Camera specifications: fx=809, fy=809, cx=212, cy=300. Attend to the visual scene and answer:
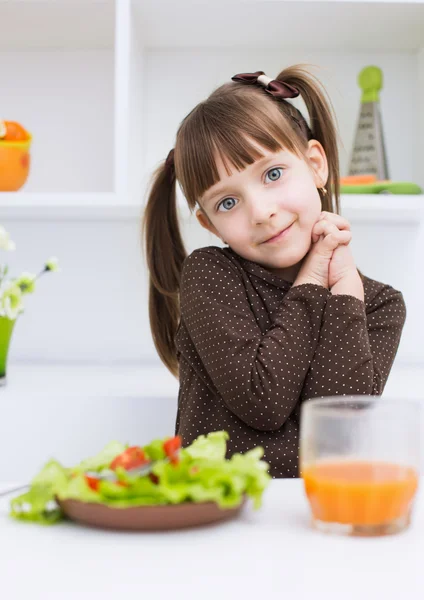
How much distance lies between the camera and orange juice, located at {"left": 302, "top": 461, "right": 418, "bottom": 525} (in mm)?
538

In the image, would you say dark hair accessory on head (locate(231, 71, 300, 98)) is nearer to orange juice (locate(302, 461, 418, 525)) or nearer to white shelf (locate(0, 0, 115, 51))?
white shelf (locate(0, 0, 115, 51))

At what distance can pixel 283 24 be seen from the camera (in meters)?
1.70

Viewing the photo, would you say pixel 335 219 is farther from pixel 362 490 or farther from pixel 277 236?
pixel 362 490

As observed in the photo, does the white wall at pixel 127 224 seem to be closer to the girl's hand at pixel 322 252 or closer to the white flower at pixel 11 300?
the white flower at pixel 11 300

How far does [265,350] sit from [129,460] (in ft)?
1.51

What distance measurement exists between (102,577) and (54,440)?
1028mm

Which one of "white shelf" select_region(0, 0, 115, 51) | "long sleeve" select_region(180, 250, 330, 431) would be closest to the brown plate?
"long sleeve" select_region(180, 250, 330, 431)

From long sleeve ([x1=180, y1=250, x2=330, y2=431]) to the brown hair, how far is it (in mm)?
170

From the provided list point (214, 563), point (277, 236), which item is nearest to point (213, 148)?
point (277, 236)

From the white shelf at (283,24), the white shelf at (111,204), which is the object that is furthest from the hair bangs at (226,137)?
the white shelf at (283,24)

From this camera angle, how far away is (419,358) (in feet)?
6.28

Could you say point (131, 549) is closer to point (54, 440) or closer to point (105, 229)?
point (54, 440)

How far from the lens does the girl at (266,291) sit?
41.3 inches

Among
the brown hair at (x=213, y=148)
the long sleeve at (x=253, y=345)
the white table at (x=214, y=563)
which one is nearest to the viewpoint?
the white table at (x=214, y=563)
